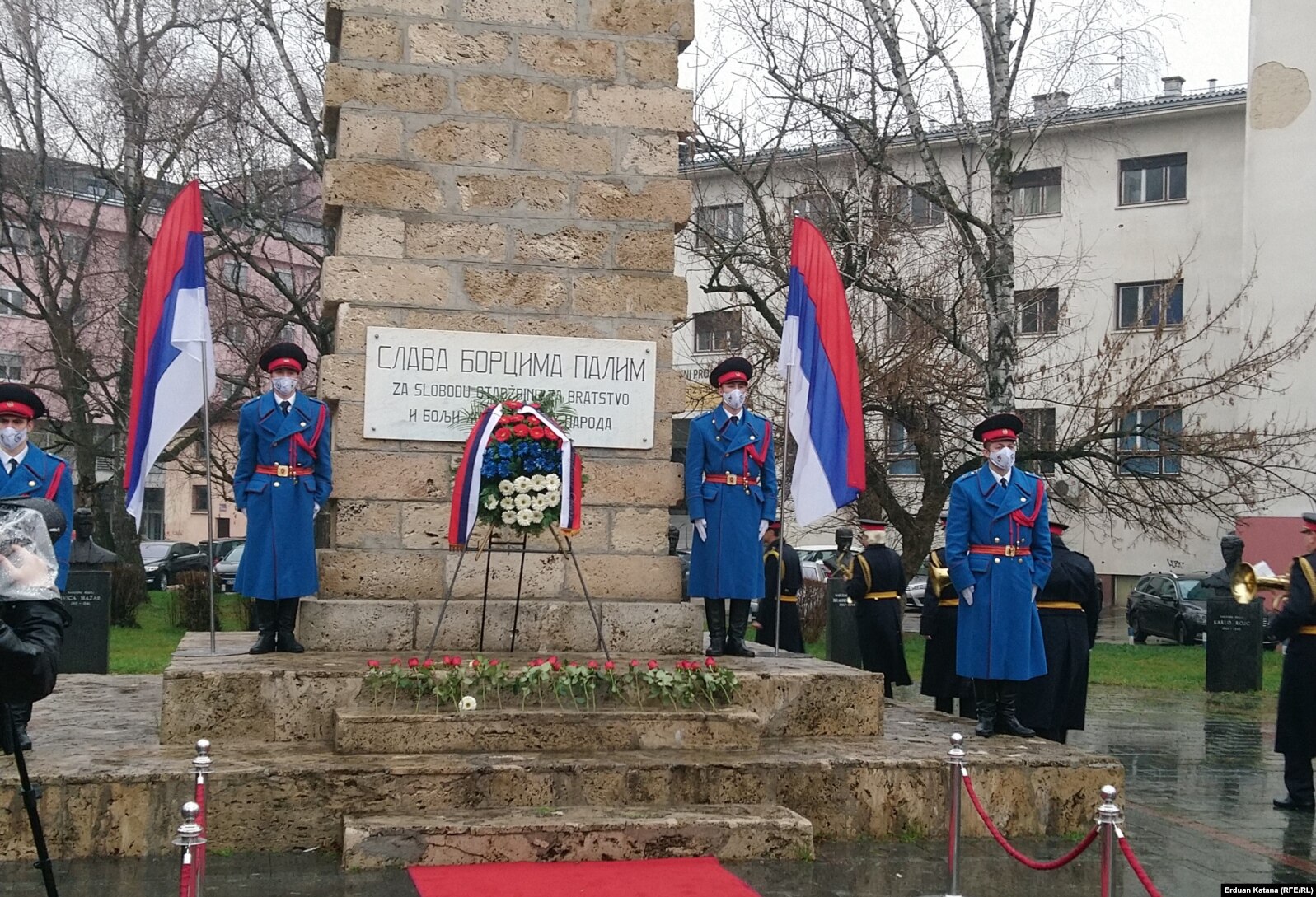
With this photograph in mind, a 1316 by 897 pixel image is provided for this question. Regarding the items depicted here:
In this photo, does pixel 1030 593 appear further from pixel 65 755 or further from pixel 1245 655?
pixel 1245 655

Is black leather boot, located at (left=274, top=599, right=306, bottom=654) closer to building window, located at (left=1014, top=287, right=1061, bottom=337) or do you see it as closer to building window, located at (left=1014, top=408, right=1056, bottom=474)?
building window, located at (left=1014, top=408, right=1056, bottom=474)

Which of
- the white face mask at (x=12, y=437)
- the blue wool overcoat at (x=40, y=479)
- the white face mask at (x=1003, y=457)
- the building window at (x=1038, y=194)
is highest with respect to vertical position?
the building window at (x=1038, y=194)

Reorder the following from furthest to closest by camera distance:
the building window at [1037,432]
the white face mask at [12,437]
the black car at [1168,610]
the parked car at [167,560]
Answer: the parked car at [167,560], the black car at [1168,610], the building window at [1037,432], the white face mask at [12,437]

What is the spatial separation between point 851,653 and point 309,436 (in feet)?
31.8

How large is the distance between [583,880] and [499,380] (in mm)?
3888

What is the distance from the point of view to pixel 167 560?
41.2m

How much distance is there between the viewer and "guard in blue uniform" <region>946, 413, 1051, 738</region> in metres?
9.09

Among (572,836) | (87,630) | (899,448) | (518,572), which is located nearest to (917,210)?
(899,448)

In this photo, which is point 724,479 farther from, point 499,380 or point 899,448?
point 899,448

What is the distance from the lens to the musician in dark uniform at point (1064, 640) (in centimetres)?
1005

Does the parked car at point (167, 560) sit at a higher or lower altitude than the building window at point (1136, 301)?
lower

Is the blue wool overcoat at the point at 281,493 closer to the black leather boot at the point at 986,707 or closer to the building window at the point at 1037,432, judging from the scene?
the black leather boot at the point at 986,707

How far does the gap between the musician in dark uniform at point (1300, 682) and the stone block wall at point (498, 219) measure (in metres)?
3.74

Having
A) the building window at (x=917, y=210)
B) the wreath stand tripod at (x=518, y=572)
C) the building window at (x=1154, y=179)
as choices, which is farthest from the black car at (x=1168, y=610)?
the wreath stand tripod at (x=518, y=572)
